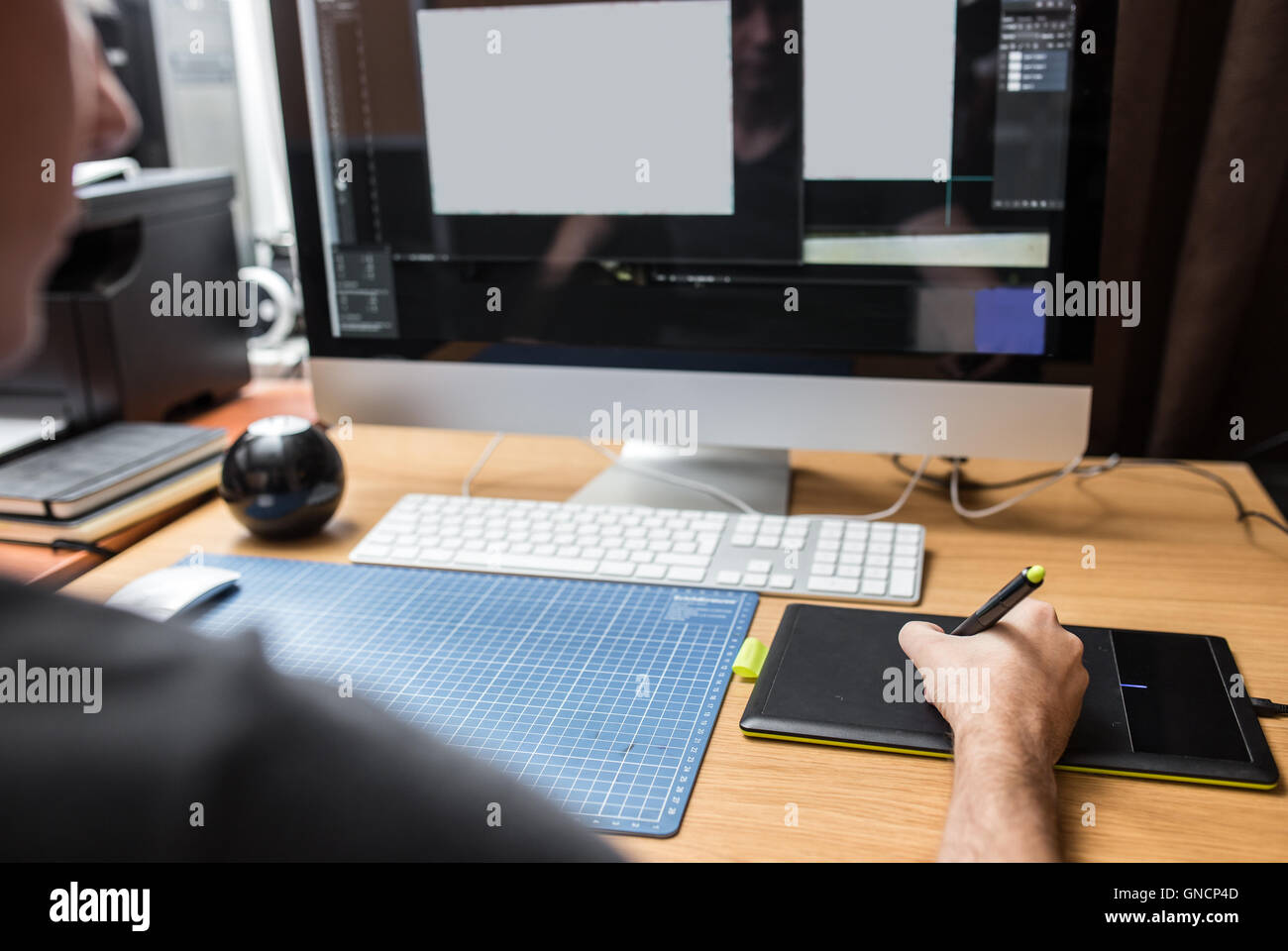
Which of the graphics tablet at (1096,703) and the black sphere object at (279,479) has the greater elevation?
the black sphere object at (279,479)

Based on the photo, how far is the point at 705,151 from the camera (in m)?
0.96

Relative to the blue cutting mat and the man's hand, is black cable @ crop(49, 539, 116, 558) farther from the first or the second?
the man's hand

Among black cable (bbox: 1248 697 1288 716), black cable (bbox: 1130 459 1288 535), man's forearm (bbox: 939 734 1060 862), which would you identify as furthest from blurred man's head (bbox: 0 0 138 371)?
black cable (bbox: 1130 459 1288 535)

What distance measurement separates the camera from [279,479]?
0.98 meters

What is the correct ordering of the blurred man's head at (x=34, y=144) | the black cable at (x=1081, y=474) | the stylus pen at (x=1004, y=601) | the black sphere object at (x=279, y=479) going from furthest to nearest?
the black cable at (x=1081, y=474) < the black sphere object at (x=279, y=479) < the stylus pen at (x=1004, y=601) < the blurred man's head at (x=34, y=144)

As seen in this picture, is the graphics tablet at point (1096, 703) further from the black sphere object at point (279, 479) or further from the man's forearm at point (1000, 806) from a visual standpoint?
the black sphere object at point (279, 479)

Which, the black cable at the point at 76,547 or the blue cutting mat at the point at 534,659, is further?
the black cable at the point at 76,547

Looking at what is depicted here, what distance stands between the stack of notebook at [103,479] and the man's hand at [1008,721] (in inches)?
28.5

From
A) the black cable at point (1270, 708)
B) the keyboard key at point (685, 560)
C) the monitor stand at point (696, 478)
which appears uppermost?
the monitor stand at point (696, 478)

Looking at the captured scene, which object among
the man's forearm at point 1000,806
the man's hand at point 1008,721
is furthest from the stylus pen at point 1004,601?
the man's forearm at point 1000,806

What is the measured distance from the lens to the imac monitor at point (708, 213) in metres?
0.90

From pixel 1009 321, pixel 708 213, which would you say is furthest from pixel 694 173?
pixel 1009 321

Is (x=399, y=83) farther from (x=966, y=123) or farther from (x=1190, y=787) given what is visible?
(x=1190, y=787)
